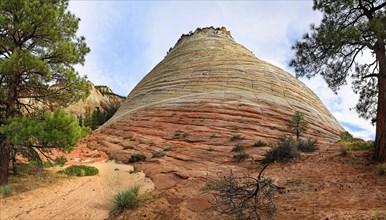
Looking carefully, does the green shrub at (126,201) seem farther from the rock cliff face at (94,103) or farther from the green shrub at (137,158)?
the rock cliff face at (94,103)

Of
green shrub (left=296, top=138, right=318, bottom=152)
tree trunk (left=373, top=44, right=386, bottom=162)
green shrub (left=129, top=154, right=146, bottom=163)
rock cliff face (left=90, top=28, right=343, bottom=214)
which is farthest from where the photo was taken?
green shrub (left=129, top=154, right=146, bottom=163)

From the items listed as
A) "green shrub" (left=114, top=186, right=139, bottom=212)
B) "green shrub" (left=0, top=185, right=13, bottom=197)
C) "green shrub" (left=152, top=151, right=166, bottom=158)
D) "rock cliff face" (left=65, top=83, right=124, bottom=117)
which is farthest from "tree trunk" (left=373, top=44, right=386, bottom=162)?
"rock cliff face" (left=65, top=83, right=124, bottom=117)

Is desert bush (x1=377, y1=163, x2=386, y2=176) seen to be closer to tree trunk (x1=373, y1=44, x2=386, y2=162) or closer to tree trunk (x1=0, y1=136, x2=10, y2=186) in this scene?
tree trunk (x1=373, y1=44, x2=386, y2=162)

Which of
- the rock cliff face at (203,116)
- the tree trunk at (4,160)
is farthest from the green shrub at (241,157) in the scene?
the tree trunk at (4,160)

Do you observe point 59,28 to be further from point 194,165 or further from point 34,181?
point 194,165

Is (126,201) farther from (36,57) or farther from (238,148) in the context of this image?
(238,148)
